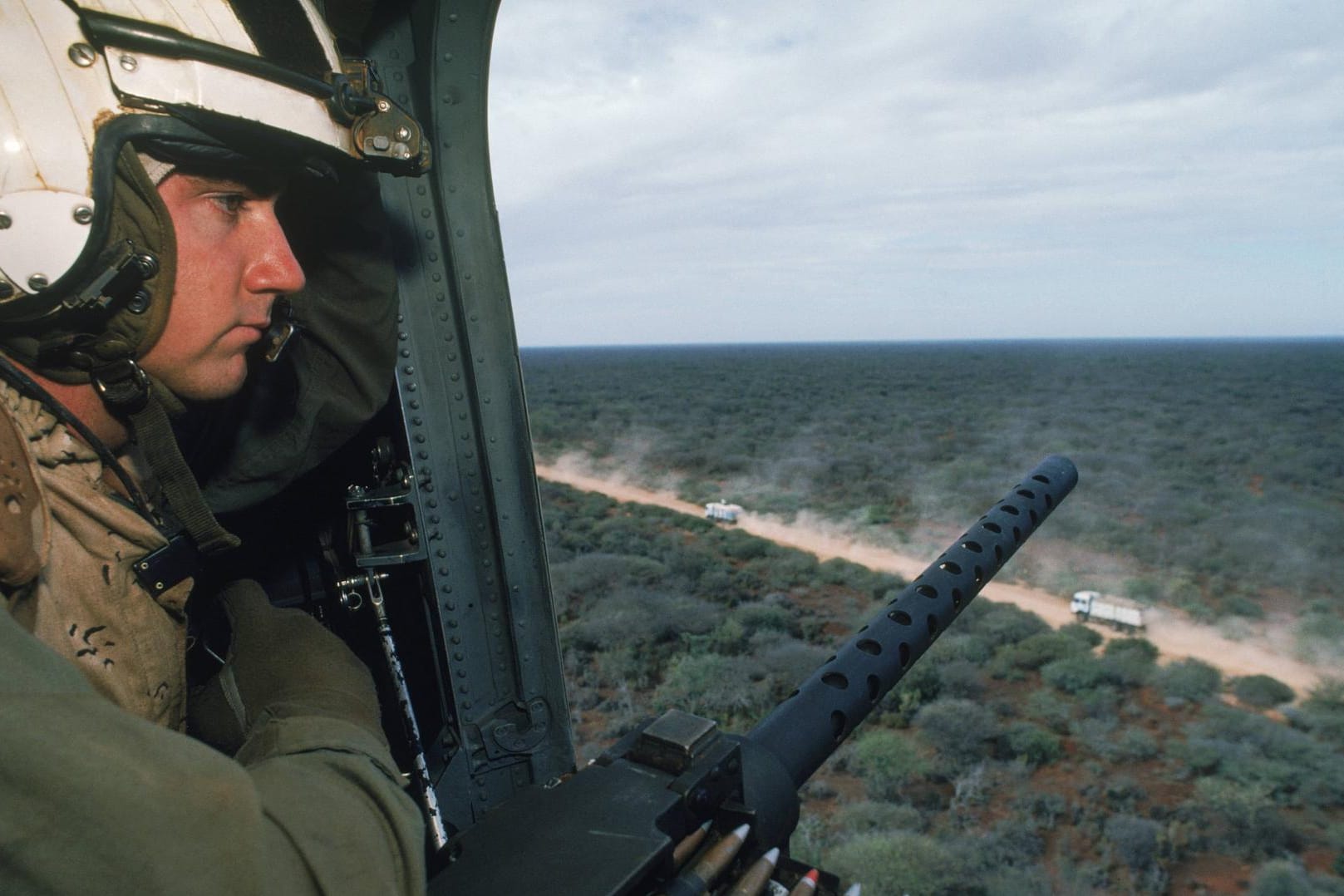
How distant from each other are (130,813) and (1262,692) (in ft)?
41.2

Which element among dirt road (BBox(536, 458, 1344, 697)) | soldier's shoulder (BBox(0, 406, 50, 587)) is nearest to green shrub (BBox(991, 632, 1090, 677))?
dirt road (BBox(536, 458, 1344, 697))

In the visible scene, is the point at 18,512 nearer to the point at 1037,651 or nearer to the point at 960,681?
the point at 960,681

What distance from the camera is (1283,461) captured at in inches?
1052

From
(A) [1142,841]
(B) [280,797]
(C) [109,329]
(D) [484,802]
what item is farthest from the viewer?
(A) [1142,841]

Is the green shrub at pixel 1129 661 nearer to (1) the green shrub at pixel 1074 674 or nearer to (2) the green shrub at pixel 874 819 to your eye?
(1) the green shrub at pixel 1074 674

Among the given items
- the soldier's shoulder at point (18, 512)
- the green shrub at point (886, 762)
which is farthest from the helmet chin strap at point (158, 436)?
the green shrub at point (886, 762)

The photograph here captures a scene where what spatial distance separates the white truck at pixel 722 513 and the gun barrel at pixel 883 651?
15844 millimetres

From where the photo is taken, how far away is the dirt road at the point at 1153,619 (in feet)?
36.4

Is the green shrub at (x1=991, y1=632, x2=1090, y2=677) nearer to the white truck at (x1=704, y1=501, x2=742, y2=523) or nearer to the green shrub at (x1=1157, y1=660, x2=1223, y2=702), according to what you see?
the green shrub at (x1=1157, y1=660, x2=1223, y2=702)

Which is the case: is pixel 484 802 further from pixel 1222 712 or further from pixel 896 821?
pixel 1222 712

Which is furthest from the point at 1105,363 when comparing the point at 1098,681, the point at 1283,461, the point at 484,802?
the point at 484,802

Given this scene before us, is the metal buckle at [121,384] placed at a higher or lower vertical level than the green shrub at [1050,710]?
higher

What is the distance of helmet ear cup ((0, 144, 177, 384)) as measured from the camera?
150cm

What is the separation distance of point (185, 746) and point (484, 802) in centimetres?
242
